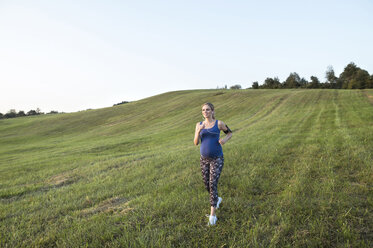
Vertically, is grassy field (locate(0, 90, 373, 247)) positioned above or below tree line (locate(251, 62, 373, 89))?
below

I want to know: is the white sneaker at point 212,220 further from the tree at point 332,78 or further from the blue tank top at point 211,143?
the tree at point 332,78

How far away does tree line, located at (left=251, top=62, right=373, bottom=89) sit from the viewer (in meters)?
56.3

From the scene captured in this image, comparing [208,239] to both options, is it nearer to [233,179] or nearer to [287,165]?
[233,179]

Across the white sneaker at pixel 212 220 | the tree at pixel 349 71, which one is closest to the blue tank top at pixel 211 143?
the white sneaker at pixel 212 220

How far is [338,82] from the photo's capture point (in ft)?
255

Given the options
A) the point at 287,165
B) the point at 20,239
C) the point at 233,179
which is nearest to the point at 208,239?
the point at 233,179

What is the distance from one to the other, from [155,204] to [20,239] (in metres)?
2.71

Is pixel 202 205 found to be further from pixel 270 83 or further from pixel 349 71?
pixel 349 71

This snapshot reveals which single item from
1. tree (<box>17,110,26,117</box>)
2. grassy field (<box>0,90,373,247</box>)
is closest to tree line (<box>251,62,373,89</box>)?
grassy field (<box>0,90,373,247</box>)

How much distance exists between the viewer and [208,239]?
12.1 ft

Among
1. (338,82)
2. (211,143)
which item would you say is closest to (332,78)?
(338,82)

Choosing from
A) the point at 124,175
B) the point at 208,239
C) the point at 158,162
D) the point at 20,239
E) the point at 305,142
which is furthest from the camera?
the point at 305,142

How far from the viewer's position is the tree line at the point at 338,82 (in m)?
56.3

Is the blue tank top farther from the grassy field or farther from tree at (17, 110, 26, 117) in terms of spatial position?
tree at (17, 110, 26, 117)
